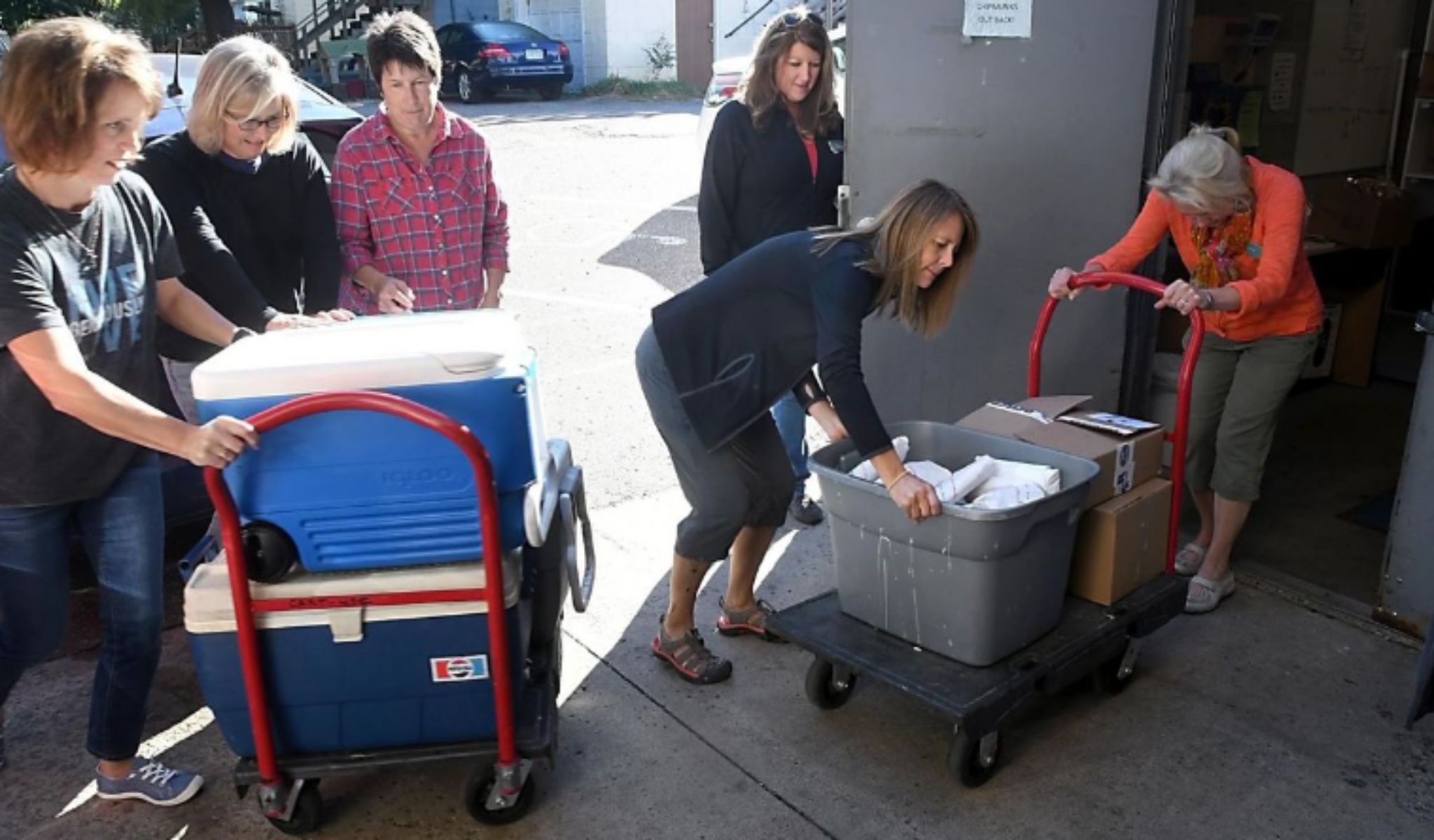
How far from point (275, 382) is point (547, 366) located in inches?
156

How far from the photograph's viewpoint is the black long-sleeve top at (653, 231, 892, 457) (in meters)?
2.88

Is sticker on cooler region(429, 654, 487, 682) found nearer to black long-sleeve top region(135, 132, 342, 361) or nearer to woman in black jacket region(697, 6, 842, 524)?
black long-sleeve top region(135, 132, 342, 361)

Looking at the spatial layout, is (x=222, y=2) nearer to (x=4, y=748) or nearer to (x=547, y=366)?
(x=547, y=366)

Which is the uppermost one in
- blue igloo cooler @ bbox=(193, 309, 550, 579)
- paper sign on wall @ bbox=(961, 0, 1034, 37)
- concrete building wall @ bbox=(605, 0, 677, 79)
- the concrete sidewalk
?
concrete building wall @ bbox=(605, 0, 677, 79)

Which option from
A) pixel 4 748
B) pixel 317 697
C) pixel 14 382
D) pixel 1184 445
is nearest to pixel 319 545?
pixel 317 697

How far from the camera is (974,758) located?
2.95 metres

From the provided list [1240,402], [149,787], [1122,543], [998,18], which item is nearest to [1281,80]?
[998,18]

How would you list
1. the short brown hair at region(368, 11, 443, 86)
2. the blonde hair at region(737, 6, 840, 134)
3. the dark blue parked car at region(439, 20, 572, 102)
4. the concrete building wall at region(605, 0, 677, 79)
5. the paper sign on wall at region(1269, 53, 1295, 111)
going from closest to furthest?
the short brown hair at region(368, 11, 443, 86)
the blonde hair at region(737, 6, 840, 134)
the paper sign on wall at region(1269, 53, 1295, 111)
the dark blue parked car at region(439, 20, 572, 102)
the concrete building wall at region(605, 0, 677, 79)

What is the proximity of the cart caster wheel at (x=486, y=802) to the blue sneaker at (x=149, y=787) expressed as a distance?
726 millimetres

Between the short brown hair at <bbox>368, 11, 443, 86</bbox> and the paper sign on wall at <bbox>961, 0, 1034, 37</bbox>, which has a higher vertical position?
the paper sign on wall at <bbox>961, 0, 1034, 37</bbox>

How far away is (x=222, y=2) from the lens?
16672mm

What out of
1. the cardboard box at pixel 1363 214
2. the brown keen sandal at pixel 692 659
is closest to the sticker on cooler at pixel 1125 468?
the brown keen sandal at pixel 692 659

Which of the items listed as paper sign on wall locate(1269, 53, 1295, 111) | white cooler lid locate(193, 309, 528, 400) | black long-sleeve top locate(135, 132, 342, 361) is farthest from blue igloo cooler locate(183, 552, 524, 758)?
paper sign on wall locate(1269, 53, 1295, 111)

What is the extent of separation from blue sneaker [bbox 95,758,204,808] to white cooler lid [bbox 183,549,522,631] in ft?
1.91
